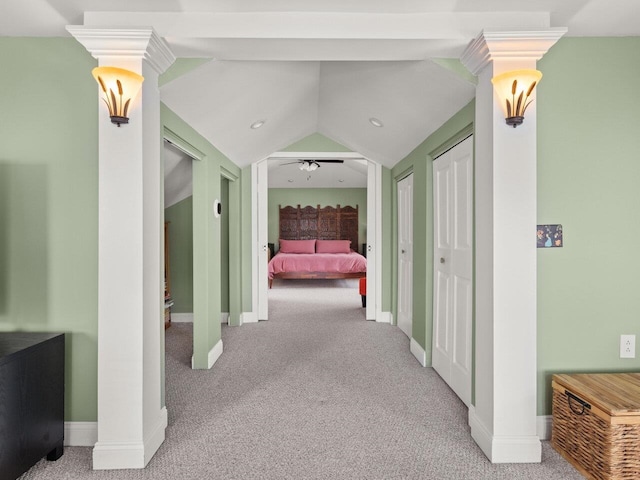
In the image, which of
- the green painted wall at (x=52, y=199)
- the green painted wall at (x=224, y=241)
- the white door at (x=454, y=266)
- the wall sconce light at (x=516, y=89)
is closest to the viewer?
the wall sconce light at (x=516, y=89)

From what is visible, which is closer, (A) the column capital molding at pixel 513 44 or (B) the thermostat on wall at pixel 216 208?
(A) the column capital molding at pixel 513 44

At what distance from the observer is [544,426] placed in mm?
1954

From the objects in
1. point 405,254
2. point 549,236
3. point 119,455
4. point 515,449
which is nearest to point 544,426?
point 515,449

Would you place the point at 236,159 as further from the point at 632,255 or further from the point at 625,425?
the point at 625,425

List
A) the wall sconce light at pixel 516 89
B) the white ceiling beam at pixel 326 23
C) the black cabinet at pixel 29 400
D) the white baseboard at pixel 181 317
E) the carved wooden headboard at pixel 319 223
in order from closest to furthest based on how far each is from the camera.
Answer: the black cabinet at pixel 29 400, the wall sconce light at pixel 516 89, the white ceiling beam at pixel 326 23, the white baseboard at pixel 181 317, the carved wooden headboard at pixel 319 223

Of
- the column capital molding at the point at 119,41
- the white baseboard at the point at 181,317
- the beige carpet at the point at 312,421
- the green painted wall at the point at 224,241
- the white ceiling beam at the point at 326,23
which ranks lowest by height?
the beige carpet at the point at 312,421

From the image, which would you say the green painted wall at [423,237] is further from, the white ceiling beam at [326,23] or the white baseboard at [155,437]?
the white baseboard at [155,437]

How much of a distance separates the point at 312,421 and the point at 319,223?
7077mm

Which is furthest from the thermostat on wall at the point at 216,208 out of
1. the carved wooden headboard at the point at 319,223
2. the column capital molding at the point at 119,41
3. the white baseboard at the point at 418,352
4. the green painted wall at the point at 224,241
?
the carved wooden headboard at the point at 319,223

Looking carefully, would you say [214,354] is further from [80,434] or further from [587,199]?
[587,199]

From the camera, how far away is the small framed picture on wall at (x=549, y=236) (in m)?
1.92

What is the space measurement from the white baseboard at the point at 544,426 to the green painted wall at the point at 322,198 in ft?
23.5

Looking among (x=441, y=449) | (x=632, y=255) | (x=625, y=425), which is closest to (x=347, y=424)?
(x=441, y=449)

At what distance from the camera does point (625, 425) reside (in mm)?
1537
